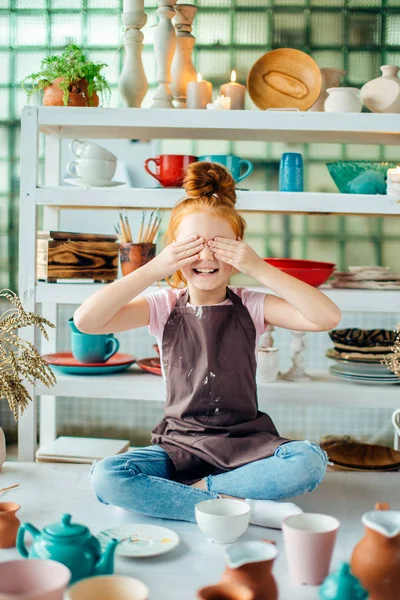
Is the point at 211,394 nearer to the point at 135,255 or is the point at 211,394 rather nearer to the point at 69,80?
the point at 135,255

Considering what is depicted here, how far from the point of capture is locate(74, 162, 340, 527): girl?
1812mm

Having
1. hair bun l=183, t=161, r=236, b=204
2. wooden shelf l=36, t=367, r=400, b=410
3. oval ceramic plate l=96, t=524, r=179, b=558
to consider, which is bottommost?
oval ceramic plate l=96, t=524, r=179, b=558

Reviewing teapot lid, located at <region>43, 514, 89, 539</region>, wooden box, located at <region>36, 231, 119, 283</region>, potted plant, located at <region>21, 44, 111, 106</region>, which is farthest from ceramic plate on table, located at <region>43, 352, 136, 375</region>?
teapot lid, located at <region>43, 514, 89, 539</region>

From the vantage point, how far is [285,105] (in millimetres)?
2475

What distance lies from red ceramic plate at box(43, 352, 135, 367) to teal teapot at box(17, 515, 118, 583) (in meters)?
1.27

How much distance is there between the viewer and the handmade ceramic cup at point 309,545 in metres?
1.28

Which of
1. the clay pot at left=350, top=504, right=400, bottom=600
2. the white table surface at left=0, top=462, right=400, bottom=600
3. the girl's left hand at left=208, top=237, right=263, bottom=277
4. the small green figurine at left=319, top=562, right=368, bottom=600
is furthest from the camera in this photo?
the girl's left hand at left=208, top=237, right=263, bottom=277

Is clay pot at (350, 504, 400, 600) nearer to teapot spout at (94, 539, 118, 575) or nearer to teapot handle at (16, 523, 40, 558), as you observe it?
teapot spout at (94, 539, 118, 575)

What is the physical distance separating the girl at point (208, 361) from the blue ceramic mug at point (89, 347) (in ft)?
1.58

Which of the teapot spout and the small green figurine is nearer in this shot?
the small green figurine

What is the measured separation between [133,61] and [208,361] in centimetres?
121

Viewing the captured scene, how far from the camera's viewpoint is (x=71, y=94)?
249 centimetres

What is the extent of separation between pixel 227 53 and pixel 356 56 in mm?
591

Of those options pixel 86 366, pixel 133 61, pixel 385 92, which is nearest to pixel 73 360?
pixel 86 366
